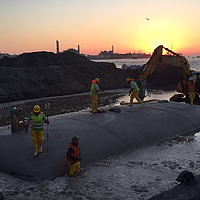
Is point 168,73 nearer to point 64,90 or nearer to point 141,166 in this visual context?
point 64,90

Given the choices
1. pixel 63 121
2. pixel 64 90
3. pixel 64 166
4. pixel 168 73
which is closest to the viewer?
pixel 64 166

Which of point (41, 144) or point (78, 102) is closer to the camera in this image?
point (41, 144)

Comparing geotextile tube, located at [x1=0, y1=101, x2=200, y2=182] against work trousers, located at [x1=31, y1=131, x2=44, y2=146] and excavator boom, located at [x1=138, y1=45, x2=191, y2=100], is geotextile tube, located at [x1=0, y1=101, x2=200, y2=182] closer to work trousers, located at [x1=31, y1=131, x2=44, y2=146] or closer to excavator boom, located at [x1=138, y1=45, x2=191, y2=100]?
work trousers, located at [x1=31, y1=131, x2=44, y2=146]

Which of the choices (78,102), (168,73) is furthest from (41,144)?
(168,73)

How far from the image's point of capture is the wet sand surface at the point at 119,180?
26.1ft

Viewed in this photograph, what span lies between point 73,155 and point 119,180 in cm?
169

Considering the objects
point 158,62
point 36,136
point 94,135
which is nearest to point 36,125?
point 36,136

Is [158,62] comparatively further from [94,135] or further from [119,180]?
[119,180]

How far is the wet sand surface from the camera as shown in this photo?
7.96 metres

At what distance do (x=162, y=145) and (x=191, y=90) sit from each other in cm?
734

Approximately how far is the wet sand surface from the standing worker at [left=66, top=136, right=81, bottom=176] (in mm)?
347

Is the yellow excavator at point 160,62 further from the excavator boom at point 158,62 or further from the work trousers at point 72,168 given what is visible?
the work trousers at point 72,168

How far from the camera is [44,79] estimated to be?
112 ft

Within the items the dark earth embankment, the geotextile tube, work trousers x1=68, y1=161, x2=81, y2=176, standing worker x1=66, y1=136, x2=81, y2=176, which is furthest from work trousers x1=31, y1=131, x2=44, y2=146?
the dark earth embankment
